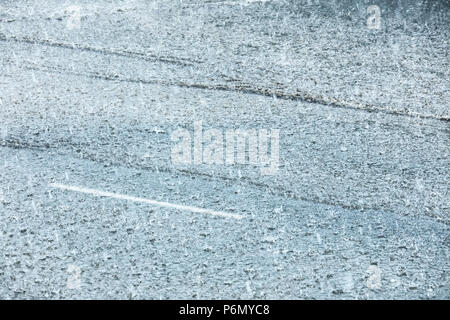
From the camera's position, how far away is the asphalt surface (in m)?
5.47

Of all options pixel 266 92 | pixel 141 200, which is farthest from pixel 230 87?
pixel 141 200

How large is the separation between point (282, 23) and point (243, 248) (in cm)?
→ 567

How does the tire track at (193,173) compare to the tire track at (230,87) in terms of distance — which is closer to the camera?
the tire track at (193,173)

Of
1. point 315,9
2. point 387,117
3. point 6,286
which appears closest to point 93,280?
point 6,286

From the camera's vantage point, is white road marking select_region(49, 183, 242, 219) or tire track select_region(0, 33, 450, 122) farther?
tire track select_region(0, 33, 450, 122)

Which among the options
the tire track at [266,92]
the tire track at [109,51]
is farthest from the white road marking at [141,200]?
the tire track at [109,51]

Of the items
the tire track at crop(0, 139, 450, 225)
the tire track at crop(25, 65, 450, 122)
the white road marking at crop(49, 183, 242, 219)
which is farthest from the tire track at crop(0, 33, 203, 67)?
the white road marking at crop(49, 183, 242, 219)

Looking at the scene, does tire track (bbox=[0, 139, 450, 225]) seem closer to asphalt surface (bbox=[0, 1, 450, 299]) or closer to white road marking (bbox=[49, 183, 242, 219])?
asphalt surface (bbox=[0, 1, 450, 299])

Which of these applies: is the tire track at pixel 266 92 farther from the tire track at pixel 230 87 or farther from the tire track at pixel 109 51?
the tire track at pixel 109 51

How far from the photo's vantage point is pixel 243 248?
5715 millimetres

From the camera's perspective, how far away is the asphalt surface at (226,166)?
547 centimetres

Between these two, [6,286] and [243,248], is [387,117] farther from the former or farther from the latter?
[6,286]

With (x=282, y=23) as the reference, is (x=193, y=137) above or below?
below

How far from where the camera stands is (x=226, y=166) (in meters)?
6.87
